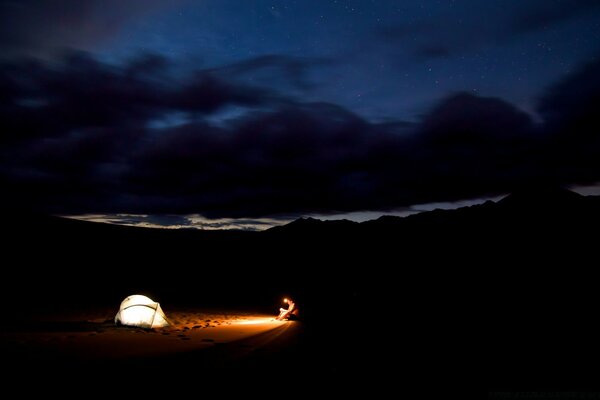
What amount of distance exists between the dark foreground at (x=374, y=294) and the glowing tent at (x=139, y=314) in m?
2.76

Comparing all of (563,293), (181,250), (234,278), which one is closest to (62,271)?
(234,278)

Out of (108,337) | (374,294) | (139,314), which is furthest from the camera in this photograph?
(374,294)

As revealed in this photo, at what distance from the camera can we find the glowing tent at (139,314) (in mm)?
10094

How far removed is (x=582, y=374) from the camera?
6.41m

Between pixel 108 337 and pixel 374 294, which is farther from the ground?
pixel 108 337

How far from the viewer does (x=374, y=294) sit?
16547mm

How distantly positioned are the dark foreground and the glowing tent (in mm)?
2756

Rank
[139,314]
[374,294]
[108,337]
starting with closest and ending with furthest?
[108,337]
[139,314]
[374,294]

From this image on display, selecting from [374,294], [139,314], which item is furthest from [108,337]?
[374,294]

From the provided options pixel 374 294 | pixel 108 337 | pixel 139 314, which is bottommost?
pixel 374 294

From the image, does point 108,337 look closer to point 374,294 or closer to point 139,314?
point 139,314

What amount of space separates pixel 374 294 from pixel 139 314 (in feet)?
34.3

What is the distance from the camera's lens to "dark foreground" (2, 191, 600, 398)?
242 inches

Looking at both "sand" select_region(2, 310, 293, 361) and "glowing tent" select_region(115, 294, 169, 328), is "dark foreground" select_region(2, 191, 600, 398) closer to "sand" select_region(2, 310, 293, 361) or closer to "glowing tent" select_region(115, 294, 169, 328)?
"sand" select_region(2, 310, 293, 361)
